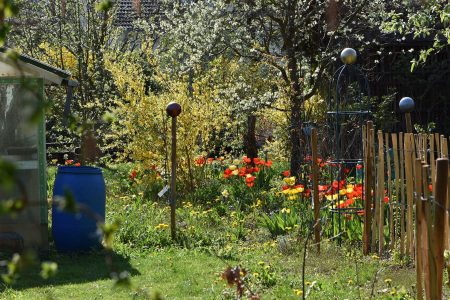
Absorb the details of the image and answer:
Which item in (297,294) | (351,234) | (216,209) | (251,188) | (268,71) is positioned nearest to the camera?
(297,294)

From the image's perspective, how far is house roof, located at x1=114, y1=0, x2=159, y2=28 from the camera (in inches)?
853

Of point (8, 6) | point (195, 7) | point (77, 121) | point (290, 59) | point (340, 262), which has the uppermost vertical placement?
point (195, 7)

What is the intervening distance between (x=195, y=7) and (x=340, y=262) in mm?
7809

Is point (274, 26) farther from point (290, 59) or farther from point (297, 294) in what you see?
point (297, 294)

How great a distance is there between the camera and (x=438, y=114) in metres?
15.1

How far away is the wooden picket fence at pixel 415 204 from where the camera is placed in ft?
12.4

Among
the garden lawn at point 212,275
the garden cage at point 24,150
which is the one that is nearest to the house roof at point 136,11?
the garden cage at point 24,150

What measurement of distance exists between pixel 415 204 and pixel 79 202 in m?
4.63

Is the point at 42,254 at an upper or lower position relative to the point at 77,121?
lower

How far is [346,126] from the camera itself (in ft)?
40.8

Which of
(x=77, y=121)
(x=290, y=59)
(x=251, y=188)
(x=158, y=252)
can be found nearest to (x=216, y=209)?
(x=251, y=188)

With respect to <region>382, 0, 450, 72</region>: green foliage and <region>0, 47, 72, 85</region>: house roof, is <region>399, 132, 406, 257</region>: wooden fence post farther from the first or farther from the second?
<region>0, 47, 72, 85</region>: house roof

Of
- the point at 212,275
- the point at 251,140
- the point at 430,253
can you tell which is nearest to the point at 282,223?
the point at 212,275

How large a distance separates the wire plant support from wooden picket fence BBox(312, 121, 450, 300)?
17.8 inches
